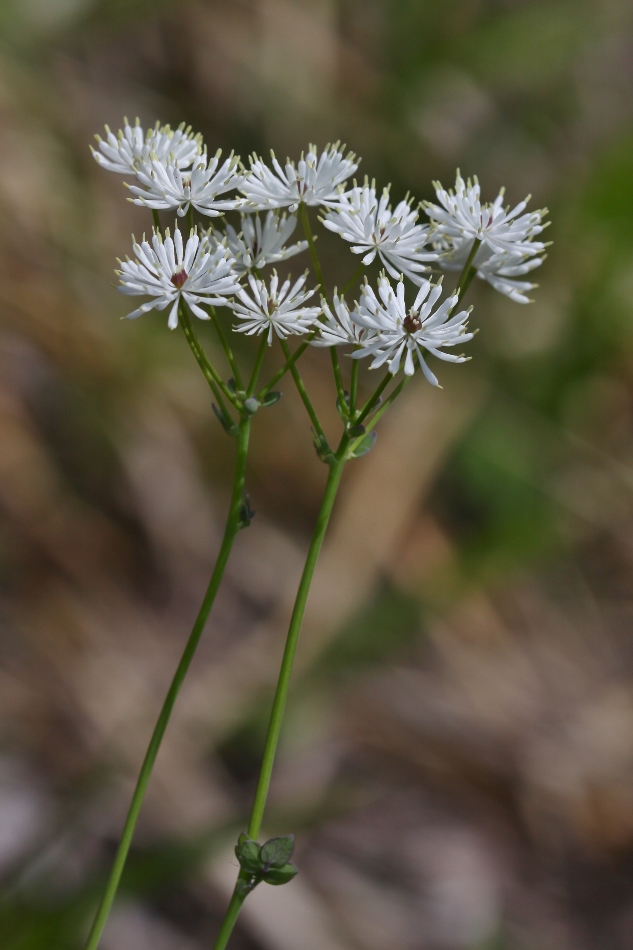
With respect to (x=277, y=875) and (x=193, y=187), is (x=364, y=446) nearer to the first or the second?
(x=193, y=187)

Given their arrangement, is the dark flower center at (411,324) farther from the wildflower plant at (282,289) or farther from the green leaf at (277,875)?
the green leaf at (277,875)

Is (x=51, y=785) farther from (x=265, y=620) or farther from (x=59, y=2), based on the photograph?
(x=59, y=2)

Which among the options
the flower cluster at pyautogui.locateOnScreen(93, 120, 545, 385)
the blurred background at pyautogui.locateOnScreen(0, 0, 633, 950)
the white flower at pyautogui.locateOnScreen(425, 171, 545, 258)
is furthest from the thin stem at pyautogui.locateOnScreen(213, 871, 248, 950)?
the blurred background at pyautogui.locateOnScreen(0, 0, 633, 950)

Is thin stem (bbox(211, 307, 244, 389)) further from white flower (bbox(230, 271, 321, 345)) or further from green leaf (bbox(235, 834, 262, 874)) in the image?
green leaf (bbox(235, 834, 262, 874))

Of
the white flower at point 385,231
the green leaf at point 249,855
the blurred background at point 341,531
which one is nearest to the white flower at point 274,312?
the white flower at point 385,231

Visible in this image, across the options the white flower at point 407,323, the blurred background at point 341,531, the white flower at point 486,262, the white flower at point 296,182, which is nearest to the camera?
the white flower at point 407,323

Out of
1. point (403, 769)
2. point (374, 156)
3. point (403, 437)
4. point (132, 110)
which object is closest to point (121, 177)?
point (132, 110)

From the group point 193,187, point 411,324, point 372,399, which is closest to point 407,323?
point 411,324
